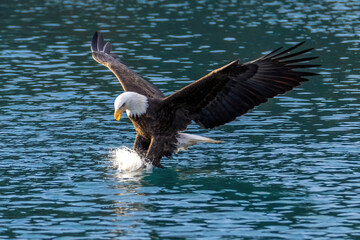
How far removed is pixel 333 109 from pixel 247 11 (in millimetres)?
15610

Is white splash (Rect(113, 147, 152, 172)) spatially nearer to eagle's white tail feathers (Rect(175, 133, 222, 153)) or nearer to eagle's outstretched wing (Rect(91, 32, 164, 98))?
eagle's white tail feathers (Rect(175, 133, 222, 153))

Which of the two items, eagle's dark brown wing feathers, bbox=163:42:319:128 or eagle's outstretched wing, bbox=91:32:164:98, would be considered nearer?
eagle's dark brown wing feathers, bbox=163:42:319:128

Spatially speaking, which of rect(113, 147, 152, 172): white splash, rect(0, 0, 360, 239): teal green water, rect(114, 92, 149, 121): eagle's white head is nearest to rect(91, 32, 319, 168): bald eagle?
rect(114, 92, 149, 121): eagle's white head

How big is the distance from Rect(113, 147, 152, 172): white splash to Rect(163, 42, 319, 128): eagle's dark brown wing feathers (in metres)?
1.00

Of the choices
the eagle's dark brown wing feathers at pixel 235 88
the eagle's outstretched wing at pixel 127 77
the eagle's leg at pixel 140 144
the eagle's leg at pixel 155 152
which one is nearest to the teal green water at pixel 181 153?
the eagle's leg at pixel 155 152

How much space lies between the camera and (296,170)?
12.0 m

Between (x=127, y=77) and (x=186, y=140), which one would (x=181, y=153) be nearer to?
(x=186, y=140)

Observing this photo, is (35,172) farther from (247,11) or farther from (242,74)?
(247,11)

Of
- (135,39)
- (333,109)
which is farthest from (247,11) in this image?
(333,109)

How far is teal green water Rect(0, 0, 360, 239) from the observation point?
971 centimetres

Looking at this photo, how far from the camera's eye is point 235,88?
11.9 meters

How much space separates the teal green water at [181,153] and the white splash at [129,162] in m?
0.19

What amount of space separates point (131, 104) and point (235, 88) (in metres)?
1.54

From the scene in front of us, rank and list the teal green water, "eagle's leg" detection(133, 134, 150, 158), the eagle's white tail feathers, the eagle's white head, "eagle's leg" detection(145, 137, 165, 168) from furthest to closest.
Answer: "eagle's leg" detection(133, 134, 150, 158)
the eagle's white tail feathers
"eagle's leg" detection(145, 137, 165, 168)
the eagle's white head
the teal green water
